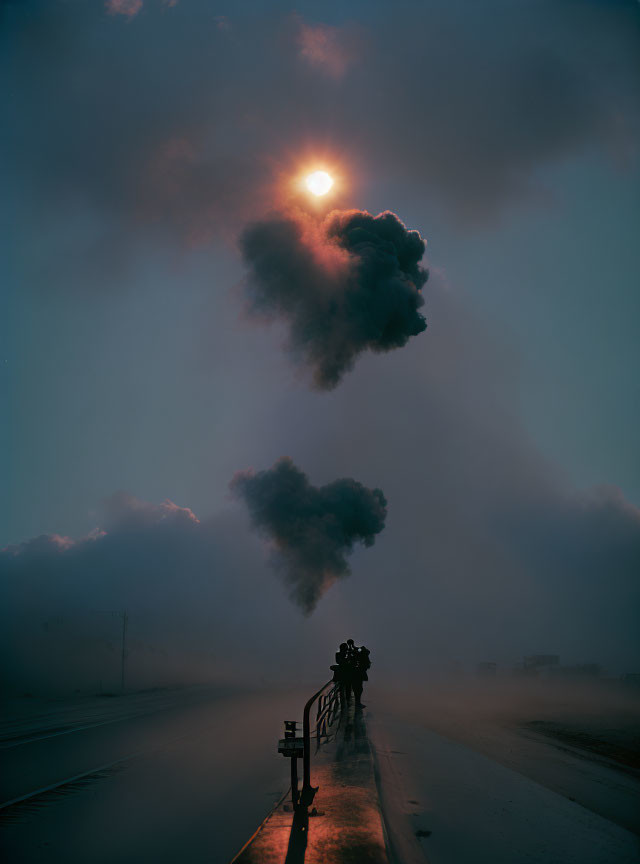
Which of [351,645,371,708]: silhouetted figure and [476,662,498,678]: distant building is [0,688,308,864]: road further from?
[476,662,498,678]: distant building

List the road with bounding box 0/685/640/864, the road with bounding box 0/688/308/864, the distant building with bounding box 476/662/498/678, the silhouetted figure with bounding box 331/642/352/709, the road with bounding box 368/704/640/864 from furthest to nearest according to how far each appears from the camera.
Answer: the distant building with bounding box 476/662/498/678, the silhouetted figure with bounding box 331/642/352/709, the road with bounding box 0/688/308/864, the road with bounding box 0/685/640/864, the road with bounding box 368/704/640/864

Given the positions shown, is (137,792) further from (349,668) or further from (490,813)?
(349,668)

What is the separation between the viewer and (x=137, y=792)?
11.0 m

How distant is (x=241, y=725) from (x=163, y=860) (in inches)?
688

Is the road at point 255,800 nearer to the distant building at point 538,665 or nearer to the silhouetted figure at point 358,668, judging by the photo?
the silhouetted figure at point 358,668

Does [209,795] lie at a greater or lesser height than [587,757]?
greater

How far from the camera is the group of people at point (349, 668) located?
22578 mm

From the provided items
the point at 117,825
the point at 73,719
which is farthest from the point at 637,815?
the point at 73,719

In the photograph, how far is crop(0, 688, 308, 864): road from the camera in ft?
25.3

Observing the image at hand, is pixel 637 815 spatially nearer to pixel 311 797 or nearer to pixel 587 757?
pixel 311 797

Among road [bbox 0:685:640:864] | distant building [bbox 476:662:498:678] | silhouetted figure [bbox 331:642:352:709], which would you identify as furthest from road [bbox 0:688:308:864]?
distant building [bbox 476:662:498:678]

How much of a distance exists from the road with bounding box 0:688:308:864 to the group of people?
315 centimetres

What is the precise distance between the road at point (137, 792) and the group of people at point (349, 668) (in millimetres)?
3145

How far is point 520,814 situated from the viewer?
9016mm
